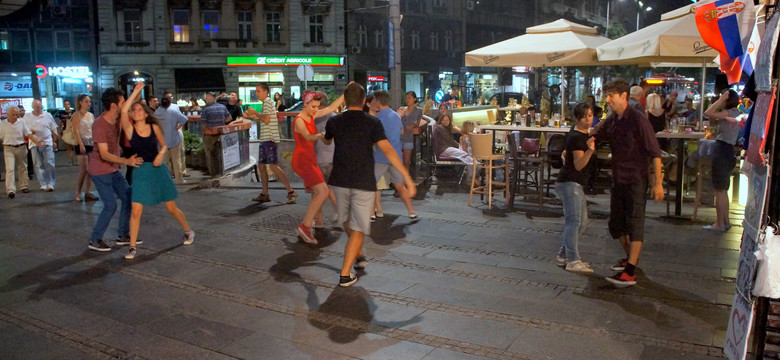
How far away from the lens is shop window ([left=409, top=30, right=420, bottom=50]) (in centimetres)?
4369

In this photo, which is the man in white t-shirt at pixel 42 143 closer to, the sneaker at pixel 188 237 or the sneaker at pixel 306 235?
the sneaker at pixel 188 237

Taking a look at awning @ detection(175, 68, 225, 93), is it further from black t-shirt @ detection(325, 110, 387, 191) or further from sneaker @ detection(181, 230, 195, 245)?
black t-shirt @ detection(325, 110, 387, 191)

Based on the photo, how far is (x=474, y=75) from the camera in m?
49.8

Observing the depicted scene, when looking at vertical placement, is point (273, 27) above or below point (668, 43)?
above

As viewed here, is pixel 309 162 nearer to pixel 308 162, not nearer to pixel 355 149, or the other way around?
pixel 308 162

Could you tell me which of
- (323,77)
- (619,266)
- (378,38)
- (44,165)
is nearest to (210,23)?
(323,77)

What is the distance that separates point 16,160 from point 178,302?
8.46m

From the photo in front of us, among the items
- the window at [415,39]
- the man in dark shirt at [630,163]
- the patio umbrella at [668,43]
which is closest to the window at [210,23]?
the window at [415,39]

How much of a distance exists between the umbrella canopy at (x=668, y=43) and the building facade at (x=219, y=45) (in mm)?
26278

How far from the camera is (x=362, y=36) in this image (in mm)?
40906

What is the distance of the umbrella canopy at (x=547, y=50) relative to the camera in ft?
35.2

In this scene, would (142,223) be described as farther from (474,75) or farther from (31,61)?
(474,75)

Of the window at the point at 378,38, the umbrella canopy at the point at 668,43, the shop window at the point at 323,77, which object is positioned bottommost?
the umbrella canopy at the point at 668,43

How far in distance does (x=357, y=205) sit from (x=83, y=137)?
24.2ft
